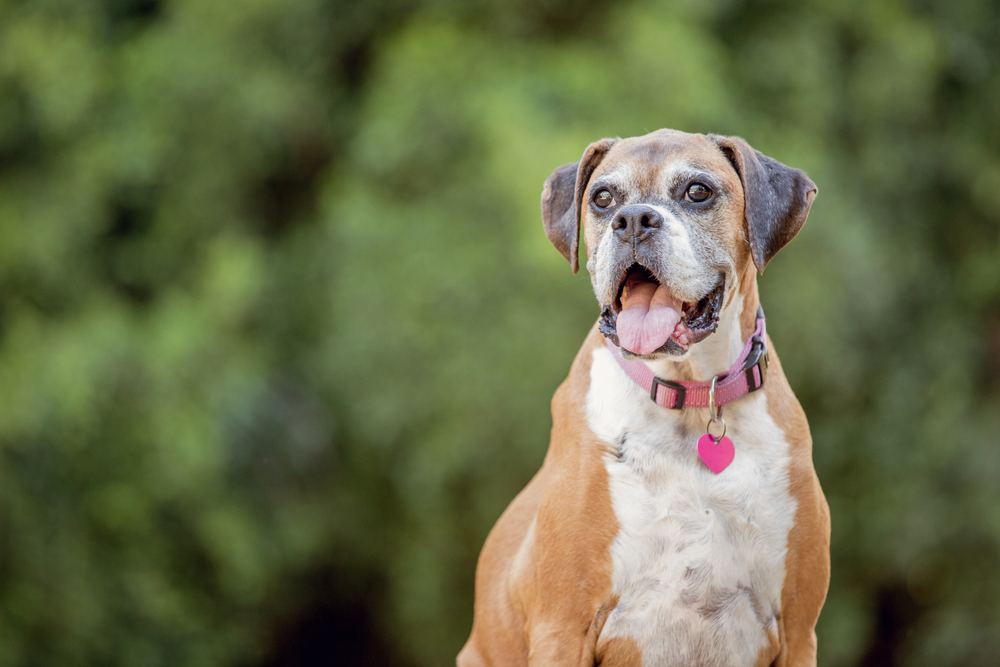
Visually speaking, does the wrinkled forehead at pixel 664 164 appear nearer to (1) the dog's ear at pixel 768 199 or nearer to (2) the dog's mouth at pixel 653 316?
(1) the dog's ear at pixel 768 199

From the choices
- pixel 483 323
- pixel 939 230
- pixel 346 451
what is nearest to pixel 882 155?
pixel 939 230

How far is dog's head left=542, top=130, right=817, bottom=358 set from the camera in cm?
224

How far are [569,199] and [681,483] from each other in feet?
2.74

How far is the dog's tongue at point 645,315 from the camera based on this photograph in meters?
2.20

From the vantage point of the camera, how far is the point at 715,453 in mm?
2260

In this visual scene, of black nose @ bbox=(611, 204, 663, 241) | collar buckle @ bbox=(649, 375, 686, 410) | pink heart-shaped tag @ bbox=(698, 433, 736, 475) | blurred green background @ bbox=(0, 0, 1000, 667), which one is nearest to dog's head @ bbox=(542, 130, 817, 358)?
black nose @ bbox=(611, 204, 663, 241)

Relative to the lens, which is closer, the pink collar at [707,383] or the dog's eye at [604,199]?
the pink collar at [707,383]

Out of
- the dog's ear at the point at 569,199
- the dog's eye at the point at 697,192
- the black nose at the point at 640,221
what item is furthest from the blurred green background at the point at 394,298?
the black nose at the point at 640,221

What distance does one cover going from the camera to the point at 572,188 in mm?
2639

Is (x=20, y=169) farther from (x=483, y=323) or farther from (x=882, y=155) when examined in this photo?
(x=882, y=155)

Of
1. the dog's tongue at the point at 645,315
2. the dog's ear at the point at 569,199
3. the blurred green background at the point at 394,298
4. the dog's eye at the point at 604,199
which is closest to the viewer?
the dog's tongue at the point at 645,315

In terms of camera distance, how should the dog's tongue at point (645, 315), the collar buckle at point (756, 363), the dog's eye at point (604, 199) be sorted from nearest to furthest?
the dog's tongue at point (645, 315) < the collar buckle at point (756, 363) < the dog's eye at point (604, 199)

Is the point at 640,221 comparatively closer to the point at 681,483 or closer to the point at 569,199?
the point at 569,199

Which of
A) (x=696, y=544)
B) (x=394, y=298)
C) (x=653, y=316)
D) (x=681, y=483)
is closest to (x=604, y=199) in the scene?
(x=653, y=316)
